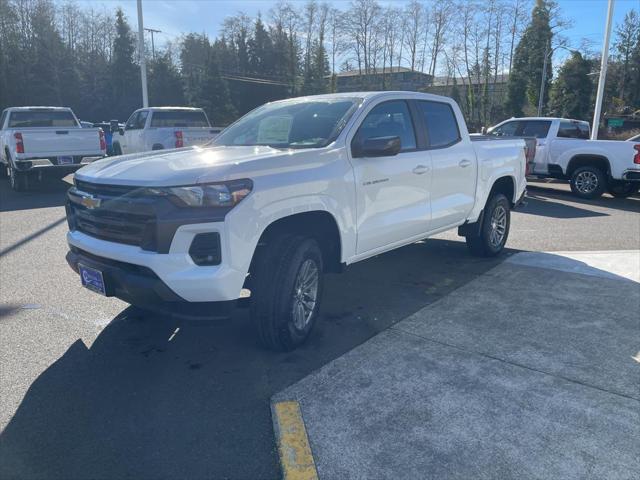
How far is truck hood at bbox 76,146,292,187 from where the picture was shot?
10.7 ft

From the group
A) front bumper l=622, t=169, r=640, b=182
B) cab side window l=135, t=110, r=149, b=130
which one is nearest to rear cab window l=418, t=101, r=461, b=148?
front bumper l=622, t=169, r=640, b=182

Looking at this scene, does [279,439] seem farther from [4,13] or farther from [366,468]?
[4,13]

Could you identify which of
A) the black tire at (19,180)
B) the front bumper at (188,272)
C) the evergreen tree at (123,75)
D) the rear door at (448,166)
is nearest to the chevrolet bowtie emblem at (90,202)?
the front bumper at (188,272)

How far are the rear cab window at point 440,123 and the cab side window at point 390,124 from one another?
1.04 ft

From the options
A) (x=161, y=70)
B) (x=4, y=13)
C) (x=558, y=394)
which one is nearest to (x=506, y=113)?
(x=161, y=70)

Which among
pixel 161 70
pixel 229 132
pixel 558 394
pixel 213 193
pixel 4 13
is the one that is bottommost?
pixel 558 394

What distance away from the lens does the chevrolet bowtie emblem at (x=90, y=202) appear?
11.8 ft

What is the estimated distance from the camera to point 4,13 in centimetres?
4822

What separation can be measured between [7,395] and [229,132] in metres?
2.98

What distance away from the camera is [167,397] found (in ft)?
10.8

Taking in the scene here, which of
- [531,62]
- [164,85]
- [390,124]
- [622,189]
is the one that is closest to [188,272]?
[390,124]

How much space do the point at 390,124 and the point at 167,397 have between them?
9.91 feet

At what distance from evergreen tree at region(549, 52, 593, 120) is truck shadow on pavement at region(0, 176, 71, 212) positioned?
4112 cm

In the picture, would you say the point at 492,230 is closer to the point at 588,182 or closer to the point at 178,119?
the point at 588,182
